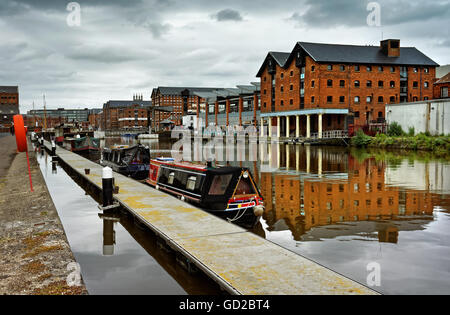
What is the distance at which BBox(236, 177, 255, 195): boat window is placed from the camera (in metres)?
13.4

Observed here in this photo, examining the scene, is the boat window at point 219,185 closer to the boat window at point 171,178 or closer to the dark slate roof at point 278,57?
the boat window at point 171,178

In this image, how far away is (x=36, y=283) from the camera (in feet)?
24.6

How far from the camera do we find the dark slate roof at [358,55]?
59.5 metres

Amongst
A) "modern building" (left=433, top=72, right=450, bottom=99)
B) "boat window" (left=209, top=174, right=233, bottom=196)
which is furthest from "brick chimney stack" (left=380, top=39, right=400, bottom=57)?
"boat window" (left=209, top=174, right=233, bottom=196)

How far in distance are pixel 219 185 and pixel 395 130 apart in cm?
4142

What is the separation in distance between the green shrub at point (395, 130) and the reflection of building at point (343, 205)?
89.7 feet

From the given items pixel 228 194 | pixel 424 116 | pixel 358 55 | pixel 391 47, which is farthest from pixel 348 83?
pixel 228 194

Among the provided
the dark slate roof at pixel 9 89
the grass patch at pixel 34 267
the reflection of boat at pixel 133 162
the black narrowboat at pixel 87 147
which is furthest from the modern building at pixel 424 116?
the dark slate roof at pixel 9 89

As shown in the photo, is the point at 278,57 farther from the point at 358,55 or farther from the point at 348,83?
the point at 348,83

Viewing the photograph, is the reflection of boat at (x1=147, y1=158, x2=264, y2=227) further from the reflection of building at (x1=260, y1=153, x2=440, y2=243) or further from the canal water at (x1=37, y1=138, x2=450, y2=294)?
the reflection of building at (x1=260, y1=153, x2=440, y2=243)

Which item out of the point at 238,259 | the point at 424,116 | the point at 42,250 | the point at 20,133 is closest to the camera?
the point at 238,259

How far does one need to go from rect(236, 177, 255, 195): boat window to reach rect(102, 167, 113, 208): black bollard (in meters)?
4.86

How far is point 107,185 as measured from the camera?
14.5 meters

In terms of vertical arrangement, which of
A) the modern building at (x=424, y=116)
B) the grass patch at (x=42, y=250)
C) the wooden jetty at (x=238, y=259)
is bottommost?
the grass patch at (x=42, y=250)
